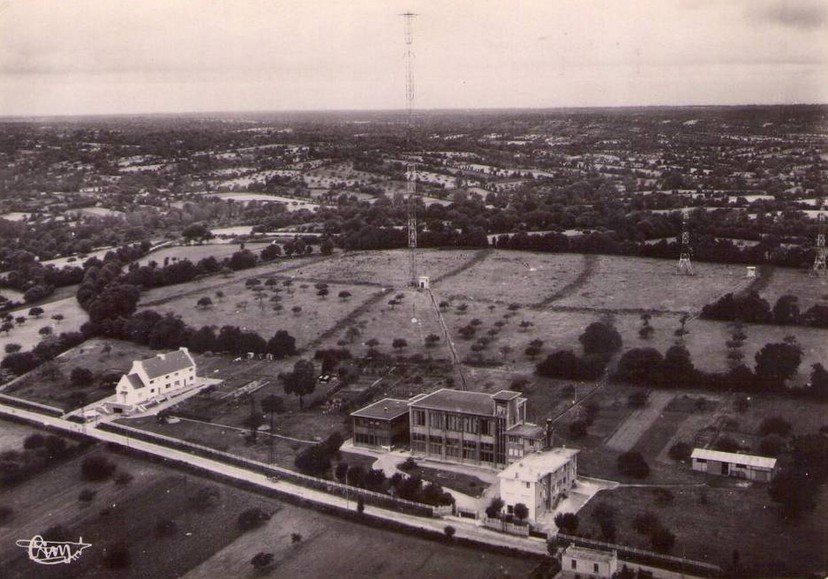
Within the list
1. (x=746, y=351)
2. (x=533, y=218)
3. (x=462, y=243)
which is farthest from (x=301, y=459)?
(x=533, y=218)

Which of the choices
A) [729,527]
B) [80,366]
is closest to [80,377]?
[80,366]

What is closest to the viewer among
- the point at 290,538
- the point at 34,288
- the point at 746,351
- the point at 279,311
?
the point at 290,538

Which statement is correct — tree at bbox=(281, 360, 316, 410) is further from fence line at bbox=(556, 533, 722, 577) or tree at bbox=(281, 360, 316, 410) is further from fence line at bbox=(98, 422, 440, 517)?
fence line at bbox=(556, 533, 722, 577)

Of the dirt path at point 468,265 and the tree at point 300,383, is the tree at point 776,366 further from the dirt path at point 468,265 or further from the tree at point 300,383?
the dirt path at point 468,265

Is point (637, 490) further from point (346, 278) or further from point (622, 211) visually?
point (622, 211)

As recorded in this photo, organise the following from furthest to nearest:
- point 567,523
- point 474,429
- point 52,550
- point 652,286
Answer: point 652,286 < point 474,429 < point 52,550 < point 567,523

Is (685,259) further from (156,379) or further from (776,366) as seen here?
(156,379)
